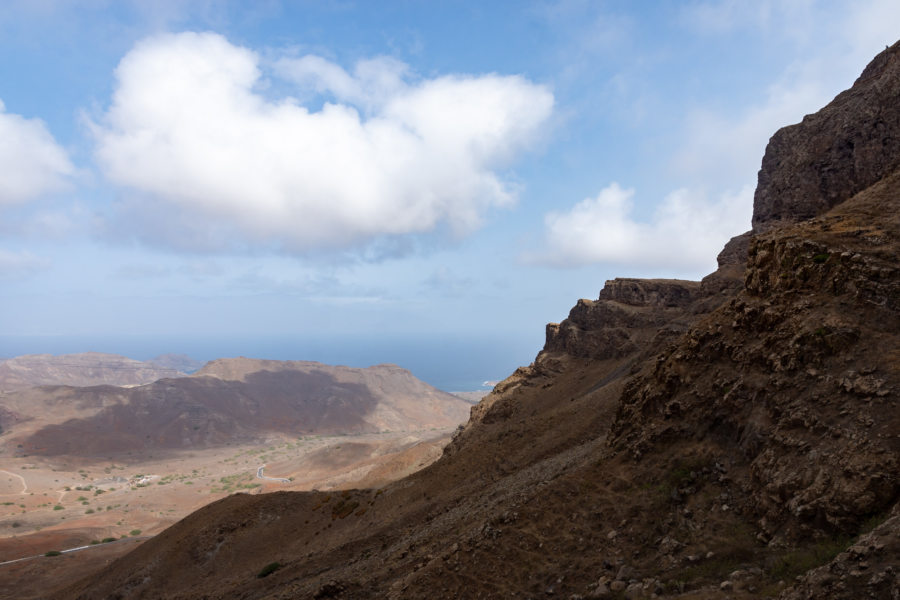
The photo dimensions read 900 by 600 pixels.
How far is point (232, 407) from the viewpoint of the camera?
472 feet

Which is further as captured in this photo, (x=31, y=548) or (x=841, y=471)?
(x=31, y=548)

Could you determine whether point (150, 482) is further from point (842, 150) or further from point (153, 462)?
point (842, 150)

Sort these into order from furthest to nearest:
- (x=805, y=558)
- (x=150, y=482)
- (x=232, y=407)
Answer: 1. (x=232, y=407)
2. (x=150, y=482)
3. (x=805, y=558)

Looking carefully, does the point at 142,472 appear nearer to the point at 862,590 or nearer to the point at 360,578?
the point at 360,578

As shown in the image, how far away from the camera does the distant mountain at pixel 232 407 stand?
117 meters

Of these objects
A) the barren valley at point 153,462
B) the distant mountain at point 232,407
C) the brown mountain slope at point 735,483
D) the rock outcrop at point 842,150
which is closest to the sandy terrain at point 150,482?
the barren valley at point 153,462

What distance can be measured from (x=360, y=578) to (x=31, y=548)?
5274 centimetres

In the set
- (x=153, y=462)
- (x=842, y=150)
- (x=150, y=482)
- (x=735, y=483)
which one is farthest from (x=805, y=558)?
(x=153, y=462)

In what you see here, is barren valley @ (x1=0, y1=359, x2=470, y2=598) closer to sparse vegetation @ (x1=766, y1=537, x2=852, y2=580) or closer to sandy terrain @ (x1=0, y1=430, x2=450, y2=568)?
sandy terrain @ (x1=0, y1=430, x2=450, y2=568)

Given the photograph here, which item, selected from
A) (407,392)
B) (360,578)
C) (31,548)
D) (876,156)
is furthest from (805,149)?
(407,392)

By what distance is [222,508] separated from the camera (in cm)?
3434

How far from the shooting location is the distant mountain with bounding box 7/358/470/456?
11738cm

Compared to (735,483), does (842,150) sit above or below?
above

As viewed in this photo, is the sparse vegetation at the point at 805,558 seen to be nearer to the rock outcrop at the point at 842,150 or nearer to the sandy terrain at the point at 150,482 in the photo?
the rock outcrop at the point at 842,150
